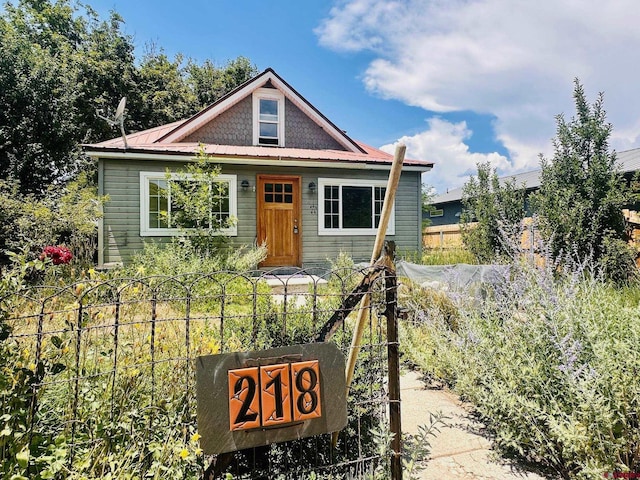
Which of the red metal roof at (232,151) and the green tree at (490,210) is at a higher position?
the red metal roof at (232,151)

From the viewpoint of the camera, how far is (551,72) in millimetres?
9008

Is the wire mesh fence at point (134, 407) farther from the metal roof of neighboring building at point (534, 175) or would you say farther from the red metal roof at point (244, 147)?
the metal roof of neighboring building at point (534, 175)

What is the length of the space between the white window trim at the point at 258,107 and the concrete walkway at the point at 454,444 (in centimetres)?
943

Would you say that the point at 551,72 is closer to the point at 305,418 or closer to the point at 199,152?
the point at 199,152

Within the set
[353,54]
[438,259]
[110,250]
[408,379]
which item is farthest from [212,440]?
[353,54]

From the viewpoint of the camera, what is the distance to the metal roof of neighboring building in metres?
13.1

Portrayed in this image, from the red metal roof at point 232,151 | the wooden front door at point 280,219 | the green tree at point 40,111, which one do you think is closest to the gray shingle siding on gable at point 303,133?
the red metal roof at point 232,151

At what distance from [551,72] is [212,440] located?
10811 millimetres

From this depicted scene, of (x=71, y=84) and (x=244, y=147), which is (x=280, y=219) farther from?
(x=71, y=84)

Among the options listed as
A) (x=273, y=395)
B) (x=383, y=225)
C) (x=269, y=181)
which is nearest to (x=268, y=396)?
(x=273, y=395)

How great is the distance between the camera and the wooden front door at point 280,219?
32.2 ft

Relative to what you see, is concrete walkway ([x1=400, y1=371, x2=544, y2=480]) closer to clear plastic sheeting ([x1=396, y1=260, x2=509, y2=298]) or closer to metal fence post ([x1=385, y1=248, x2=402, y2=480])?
metal fence post ([x1=385, y1=248, x2=402, y2=480])

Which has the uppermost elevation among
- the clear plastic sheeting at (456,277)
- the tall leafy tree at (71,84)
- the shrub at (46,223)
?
the tall leafy tree at (71,84)

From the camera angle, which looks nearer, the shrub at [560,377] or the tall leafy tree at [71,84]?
the shrub at [560,377]
